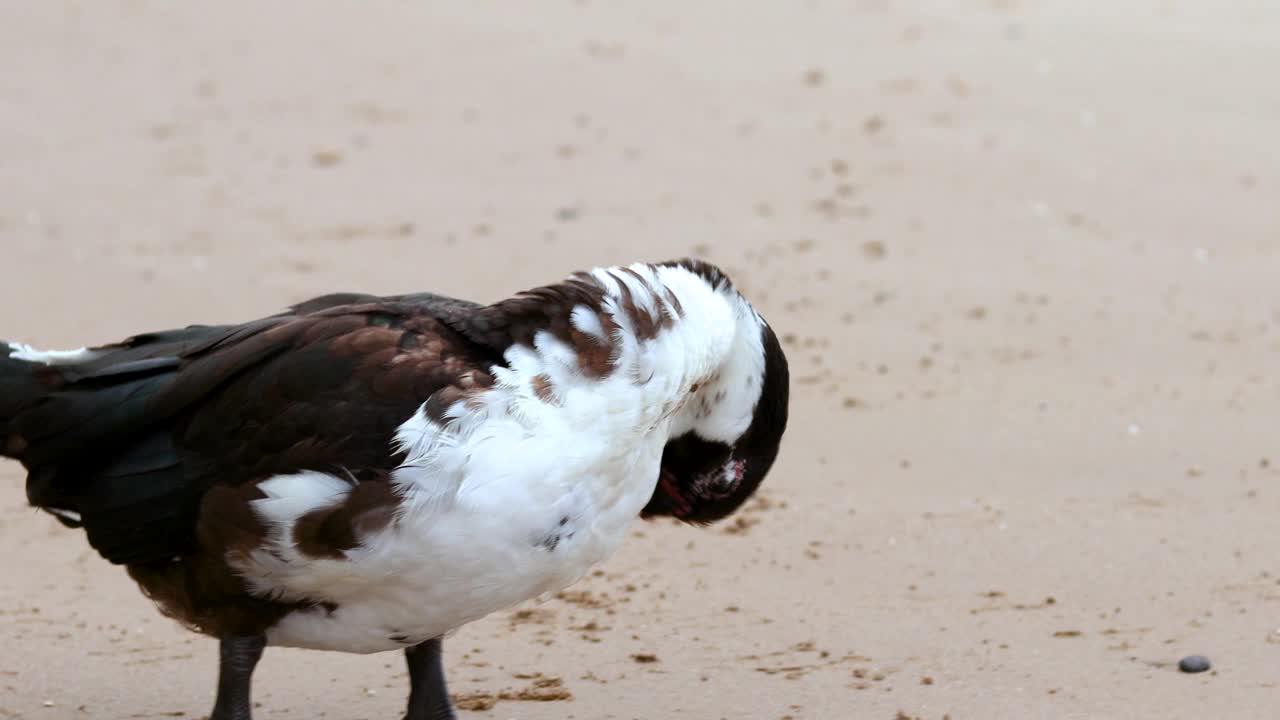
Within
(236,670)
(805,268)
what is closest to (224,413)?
(236,670)

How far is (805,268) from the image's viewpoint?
7188 millimetres

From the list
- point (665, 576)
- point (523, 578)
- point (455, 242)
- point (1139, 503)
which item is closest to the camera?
point (523, 578)

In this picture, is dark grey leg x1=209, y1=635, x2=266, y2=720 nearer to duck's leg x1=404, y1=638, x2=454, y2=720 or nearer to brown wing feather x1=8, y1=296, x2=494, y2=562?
brown wing feather x1=8, y1=296, x2=494, y2=562

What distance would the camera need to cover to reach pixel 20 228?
777 cm

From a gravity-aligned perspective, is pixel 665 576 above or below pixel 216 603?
below

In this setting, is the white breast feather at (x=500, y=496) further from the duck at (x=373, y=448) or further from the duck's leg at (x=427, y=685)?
the duck's leg at (x=427, y=685)

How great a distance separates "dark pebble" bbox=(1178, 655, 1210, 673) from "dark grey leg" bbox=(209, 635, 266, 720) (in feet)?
7.07

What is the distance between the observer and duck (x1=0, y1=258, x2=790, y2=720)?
336 centimetres

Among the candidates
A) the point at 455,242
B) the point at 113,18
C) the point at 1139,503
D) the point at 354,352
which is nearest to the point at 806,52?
the point at 455,242

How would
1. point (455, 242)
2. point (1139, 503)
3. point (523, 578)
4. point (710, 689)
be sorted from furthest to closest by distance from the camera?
point (455, 242)
point (1139, 503)
point (710, 689)
point (523, 578)

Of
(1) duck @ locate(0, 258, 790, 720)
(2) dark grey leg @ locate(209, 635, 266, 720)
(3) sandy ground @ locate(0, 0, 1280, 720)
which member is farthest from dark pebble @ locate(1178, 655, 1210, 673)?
(2) dark grey leg @ locate(209, 635, 266, 720)

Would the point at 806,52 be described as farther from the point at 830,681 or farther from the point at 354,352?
the point at 354,352

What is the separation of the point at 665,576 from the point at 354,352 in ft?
5.65

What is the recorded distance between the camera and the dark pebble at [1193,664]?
167 inches
